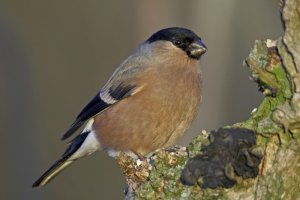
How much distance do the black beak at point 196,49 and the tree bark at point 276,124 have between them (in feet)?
6.47

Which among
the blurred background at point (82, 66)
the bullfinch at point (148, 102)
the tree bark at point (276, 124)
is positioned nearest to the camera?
the tree bark at point (276, 124)

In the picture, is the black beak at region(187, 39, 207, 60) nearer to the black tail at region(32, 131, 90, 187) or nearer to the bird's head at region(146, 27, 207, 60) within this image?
the bird's head at region(146, 27, 207, 60)

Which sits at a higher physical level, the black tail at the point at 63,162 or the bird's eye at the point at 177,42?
the bird's eye at the point at 177,42

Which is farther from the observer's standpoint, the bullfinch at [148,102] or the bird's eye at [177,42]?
the bird's eye at [177,42]

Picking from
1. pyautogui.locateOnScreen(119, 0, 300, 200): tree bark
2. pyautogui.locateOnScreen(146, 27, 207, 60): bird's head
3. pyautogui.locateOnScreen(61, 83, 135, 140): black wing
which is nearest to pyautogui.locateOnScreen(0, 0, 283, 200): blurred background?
pyautogui.locateOnScreen(61, 83, 135, 140): black wing

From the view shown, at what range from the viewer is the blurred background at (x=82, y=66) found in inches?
208

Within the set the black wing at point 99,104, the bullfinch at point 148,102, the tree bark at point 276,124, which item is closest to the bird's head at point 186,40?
the bullfinch at point 148,102

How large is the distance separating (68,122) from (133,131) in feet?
13.1

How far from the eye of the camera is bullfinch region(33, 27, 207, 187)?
4.46 m

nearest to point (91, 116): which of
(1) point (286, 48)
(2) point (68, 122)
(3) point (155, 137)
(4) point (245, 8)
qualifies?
(3) point (155, 137)

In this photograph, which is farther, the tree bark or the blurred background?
the blurred background

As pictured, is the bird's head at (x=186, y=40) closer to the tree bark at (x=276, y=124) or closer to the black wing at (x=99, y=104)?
the black wing at (x=99, y=104)

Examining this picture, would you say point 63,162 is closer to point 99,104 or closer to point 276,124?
point 99,104

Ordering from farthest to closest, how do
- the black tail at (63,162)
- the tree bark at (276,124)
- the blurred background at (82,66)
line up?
the blurred background at (82,66) < the black tail at (63,162) < the tree bark at (276,124)
